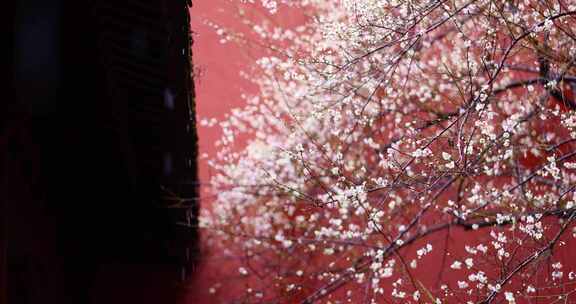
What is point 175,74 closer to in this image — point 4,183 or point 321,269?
point 4,183

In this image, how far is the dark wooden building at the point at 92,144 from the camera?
285cm

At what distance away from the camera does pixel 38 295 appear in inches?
165

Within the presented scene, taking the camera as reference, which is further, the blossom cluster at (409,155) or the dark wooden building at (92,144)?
→ the blossom cluster at (409,155)

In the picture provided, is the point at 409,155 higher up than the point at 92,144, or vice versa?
the point at 92,144

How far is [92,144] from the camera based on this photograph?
3.70m

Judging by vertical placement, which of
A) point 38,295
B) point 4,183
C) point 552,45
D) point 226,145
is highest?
point 226,145

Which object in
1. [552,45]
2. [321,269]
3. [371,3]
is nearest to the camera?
[371,3]

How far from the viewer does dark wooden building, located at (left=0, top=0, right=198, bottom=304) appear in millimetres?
2848

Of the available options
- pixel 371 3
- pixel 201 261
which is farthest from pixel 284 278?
pixel 371 3

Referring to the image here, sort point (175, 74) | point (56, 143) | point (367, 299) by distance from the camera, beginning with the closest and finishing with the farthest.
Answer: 1. point (175, 74)
2. point (56, 143)
3. point (367, 299)

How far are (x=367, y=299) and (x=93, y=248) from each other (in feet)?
6.88

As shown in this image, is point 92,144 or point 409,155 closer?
point 409,155

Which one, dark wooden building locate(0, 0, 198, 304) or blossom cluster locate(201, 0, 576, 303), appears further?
blossom cluster locate(201, 0, 576, 303)

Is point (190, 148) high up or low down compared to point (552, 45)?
down
